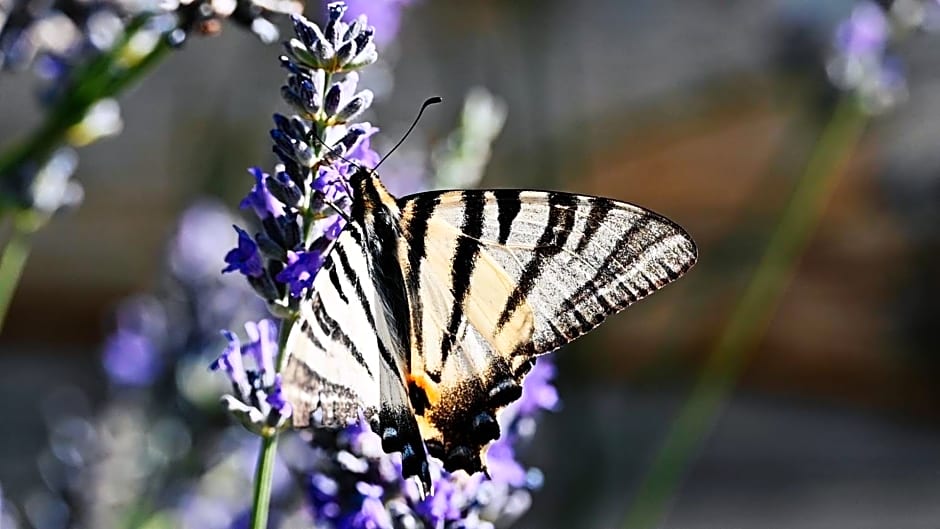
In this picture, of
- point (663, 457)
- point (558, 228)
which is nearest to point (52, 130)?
point (558, 228)

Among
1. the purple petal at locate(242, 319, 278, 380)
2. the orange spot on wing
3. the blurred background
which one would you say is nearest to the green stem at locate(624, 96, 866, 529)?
the orange spot on wing

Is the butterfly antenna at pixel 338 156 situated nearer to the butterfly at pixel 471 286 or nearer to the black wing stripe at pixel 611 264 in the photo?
the butterfly at pixel 471 286

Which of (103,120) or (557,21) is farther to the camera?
(557,21)

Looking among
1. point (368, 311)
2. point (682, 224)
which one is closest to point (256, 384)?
point (368, 311)

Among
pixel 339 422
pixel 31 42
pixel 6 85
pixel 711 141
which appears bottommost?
pixel 6 85

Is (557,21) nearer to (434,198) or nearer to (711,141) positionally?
(711,141)

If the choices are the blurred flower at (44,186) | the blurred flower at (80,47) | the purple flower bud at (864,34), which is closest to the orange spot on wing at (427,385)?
the blurred flower at (80,47)
